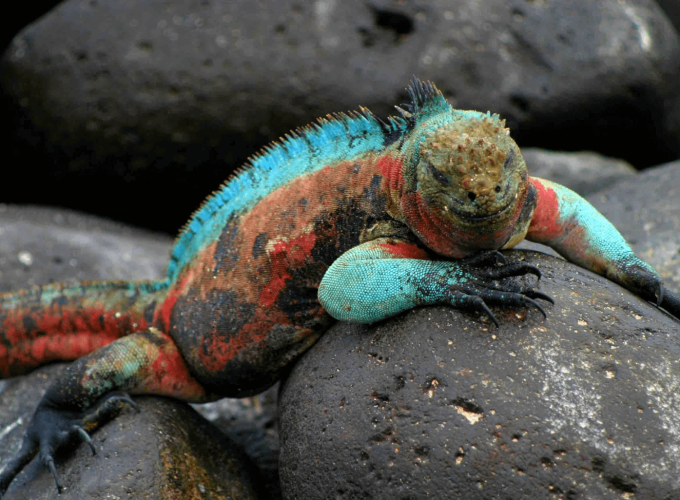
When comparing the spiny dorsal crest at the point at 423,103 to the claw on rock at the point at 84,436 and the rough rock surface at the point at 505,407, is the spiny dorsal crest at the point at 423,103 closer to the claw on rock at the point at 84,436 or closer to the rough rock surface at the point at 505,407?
the rough rock surface at the point at 505,407

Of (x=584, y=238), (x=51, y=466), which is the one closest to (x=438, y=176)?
(x=584, y=238)

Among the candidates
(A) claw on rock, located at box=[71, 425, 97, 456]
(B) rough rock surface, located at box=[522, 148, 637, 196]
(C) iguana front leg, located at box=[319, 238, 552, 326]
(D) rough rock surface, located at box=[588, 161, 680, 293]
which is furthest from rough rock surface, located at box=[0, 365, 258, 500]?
(B) rough rock surface, located at box=[522, 148, 637, 196]

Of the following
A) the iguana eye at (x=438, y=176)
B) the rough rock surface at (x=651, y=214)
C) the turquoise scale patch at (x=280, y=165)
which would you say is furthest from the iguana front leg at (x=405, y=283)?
the rough rock surface at (x=651, y=214)

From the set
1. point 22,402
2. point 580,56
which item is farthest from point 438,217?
point 580,56

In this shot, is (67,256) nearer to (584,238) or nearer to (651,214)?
(584,238)

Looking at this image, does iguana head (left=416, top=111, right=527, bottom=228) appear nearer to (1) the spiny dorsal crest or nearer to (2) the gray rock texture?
(1) the spiny dorsal crest
